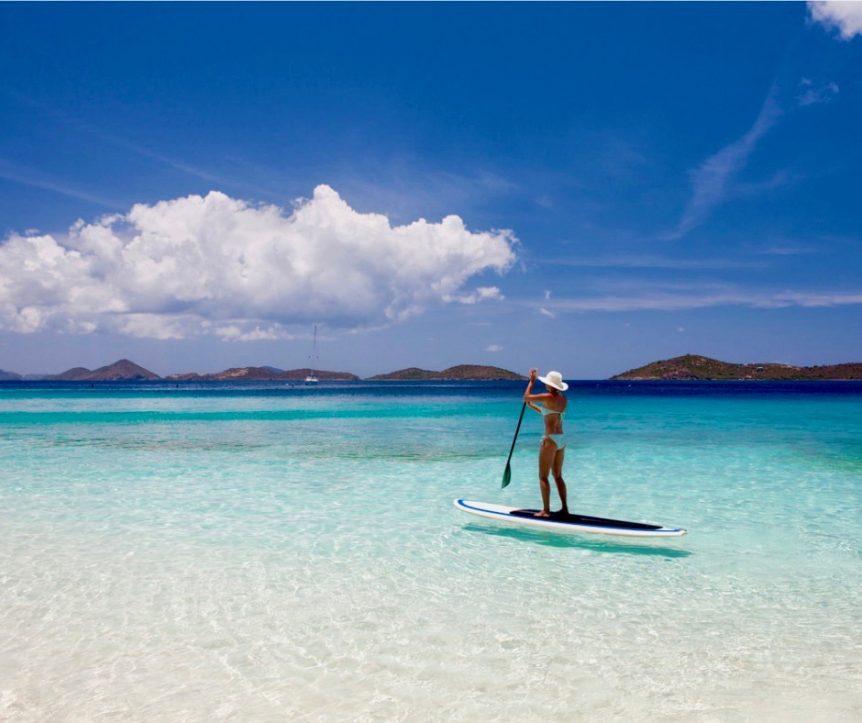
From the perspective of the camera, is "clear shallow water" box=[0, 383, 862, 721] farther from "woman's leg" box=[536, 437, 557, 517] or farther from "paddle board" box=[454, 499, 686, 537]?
"woman's leg" box=[536, 437, 557, 517]

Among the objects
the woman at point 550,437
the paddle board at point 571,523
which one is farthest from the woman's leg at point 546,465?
the paddle board at point 571,523

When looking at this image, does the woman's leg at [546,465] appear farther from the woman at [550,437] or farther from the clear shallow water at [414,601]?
the clear shallow water at [414,601]

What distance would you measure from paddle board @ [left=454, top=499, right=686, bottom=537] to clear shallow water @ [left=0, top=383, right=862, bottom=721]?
0.69 feet

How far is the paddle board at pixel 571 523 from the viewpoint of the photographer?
355 inches

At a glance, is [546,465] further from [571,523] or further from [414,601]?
[414,601]

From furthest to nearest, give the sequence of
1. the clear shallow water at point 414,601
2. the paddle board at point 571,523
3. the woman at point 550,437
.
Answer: the woman at point 550,437 < the paddle board at point 571,523 < the clear shallow water at point 414,601

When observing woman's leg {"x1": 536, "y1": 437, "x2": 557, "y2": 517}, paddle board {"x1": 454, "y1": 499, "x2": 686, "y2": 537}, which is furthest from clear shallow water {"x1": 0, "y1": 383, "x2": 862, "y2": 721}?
woman's leg {"x1": 536, "y1": 437, "x2": 557, "y2": 517}

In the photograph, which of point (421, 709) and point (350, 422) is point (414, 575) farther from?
point (350, 422)

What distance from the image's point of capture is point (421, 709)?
15.5ft

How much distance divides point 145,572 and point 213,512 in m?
3.45

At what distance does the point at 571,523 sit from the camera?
9.47 m

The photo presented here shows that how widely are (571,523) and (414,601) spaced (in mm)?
3402

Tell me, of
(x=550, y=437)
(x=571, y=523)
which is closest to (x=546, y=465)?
(x=550, y=437)

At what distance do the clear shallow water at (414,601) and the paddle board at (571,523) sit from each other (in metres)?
0.21
